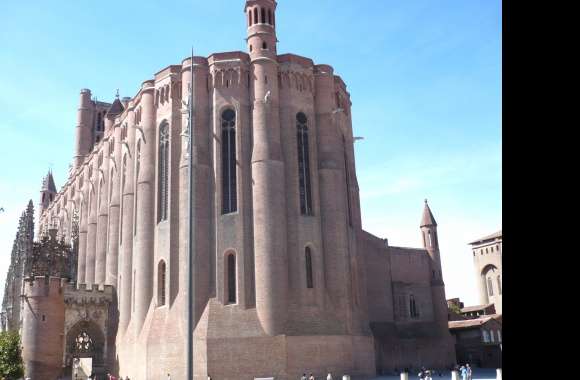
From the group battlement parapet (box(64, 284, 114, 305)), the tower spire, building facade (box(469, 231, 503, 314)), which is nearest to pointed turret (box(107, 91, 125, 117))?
battlement parapet (box(64, 284, 114, 305))

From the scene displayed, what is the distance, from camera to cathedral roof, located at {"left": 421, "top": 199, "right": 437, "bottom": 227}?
168 ft

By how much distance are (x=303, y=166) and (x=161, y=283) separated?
1178 cm

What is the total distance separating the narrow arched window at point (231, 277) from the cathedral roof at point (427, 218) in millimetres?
21975

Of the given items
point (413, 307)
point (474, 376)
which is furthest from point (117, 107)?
point (474, 376)

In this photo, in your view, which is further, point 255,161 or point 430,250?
point 430,250

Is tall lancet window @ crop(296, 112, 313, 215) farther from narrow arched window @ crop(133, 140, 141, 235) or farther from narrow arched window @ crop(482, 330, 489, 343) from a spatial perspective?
narrow arched window @ crop(482, 330, 489, 343)

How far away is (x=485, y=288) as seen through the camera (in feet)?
261

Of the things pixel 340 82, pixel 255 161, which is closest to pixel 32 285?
pixel 255 161

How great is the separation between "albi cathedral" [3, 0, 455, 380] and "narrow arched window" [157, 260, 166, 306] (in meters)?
0.08

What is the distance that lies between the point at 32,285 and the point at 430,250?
31.3 m

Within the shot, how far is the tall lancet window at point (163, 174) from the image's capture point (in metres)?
38.7
